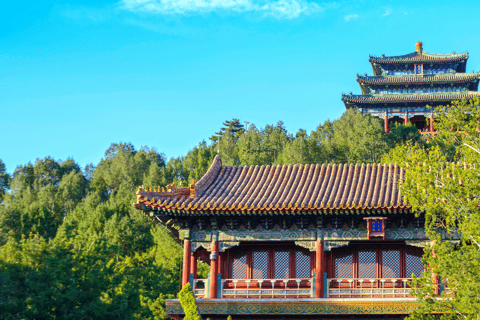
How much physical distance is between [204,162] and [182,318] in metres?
40.7

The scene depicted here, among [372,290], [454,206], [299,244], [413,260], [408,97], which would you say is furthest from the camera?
[408,97]

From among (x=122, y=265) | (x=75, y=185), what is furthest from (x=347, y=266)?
(x=75, y=185)

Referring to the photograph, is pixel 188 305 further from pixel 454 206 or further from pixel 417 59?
pixel 417 59

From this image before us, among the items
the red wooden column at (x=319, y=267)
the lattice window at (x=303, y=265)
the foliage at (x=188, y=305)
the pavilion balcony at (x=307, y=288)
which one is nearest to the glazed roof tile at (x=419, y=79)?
the lattice window at (x=303, y=265)

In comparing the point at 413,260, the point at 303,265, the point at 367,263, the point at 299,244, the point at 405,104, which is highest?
the point at 405,104

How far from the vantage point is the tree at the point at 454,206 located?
1498 centimetres

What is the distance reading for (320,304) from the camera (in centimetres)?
1992

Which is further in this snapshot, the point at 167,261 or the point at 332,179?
the point at 167,261

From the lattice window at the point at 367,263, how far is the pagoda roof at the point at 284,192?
1914 millimetres

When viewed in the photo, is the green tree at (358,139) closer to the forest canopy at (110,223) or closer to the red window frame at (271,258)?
the forest canopy at (110,223)

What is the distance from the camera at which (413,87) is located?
6012 centimetres

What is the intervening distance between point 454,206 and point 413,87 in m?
45.8

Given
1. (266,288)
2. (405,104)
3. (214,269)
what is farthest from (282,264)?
(405,104)

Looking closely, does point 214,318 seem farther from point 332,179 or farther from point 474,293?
point 474,293
